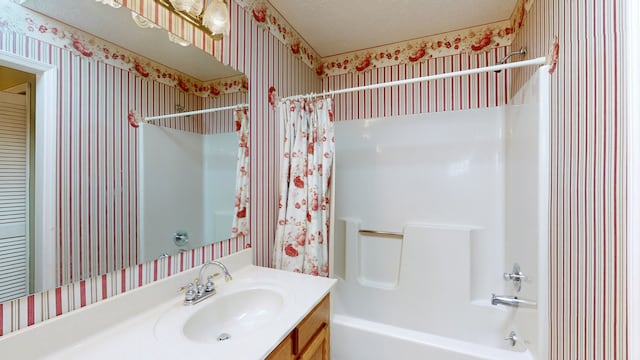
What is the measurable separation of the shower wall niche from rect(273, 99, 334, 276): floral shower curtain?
35 centimetres

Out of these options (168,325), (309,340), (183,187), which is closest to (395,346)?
(309,340)

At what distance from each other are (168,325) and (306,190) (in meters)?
0.93

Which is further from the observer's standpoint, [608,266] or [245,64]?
[245,64]

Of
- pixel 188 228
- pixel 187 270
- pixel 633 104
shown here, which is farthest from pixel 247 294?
pixel 633 104

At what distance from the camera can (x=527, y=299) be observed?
1357 mm

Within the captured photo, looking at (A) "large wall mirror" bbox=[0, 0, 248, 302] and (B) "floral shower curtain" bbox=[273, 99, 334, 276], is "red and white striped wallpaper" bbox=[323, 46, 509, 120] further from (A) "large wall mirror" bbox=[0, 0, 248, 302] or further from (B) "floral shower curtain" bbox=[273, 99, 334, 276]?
(A) "large wall mirror" bbox=[0, 0, 248, 302]

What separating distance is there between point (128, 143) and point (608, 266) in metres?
1.58

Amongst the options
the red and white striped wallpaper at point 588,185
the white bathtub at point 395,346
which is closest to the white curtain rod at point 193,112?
the white bathtub at point 395,346

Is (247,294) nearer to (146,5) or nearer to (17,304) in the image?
(17,304)

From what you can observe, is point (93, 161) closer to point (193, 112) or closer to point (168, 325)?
point (193, 112)

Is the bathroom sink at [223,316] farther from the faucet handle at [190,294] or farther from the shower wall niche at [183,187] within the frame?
the shower wall niche at [183,187]

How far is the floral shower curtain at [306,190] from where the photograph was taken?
5.08 ft

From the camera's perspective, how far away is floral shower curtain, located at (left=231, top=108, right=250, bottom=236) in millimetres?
1406

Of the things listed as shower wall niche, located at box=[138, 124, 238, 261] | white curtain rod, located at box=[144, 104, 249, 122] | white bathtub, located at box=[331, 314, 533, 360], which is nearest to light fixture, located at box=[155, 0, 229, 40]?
white curtain rod, located at box=[144, 104, 249, 122]
